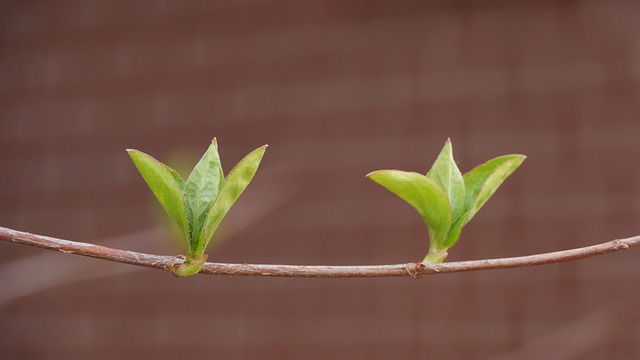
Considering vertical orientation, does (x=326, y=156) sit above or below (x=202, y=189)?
above

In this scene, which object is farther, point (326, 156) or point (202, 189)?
point (326, 156)

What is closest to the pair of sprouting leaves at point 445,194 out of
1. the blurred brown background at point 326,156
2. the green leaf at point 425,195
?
the green leaf at point 425,195

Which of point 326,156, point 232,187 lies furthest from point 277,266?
point 326,156

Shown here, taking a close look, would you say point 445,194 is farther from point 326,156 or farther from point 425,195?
point 326,156

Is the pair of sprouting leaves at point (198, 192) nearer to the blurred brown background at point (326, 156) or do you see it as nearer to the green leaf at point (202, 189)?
the green leaf at point (202, 189)

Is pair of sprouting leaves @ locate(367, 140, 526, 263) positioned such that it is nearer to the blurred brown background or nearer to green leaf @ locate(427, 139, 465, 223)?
green leaf @ locate(427, 139, 465, 223)

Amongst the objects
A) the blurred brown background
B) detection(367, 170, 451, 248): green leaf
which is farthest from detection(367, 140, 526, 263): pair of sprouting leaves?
the blurred brown background

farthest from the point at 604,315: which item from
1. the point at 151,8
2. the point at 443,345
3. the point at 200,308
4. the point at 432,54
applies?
the point at 151,8
